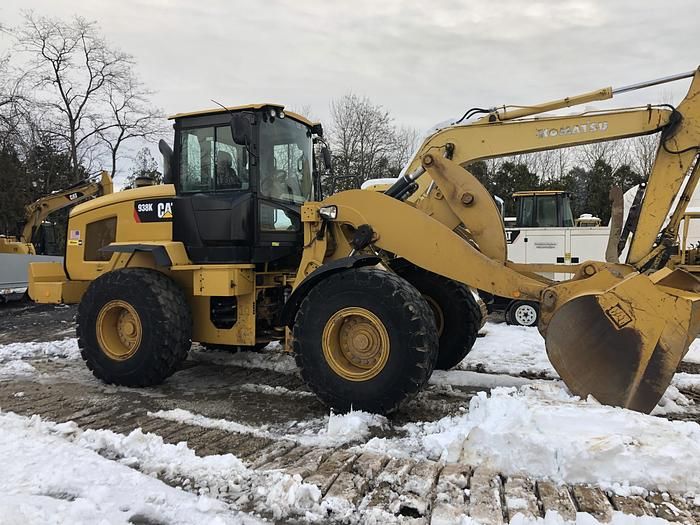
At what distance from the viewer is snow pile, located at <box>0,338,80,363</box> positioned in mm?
7316

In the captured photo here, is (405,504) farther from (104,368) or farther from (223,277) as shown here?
(104,368)

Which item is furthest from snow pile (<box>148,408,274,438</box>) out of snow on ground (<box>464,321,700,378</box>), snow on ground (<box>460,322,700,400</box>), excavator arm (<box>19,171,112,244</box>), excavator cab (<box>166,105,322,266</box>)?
excavator arm (<box>19,171,112,244</box>)

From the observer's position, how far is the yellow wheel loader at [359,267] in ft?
14.0

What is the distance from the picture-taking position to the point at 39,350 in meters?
7.62

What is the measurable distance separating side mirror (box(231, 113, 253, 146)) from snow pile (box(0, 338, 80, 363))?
4080 millimetres

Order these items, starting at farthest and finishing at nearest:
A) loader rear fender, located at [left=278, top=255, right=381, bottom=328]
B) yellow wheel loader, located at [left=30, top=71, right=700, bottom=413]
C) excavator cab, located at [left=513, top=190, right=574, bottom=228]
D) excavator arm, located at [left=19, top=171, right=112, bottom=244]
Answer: excavator arm, located at [left=19, top=171, right=112, bottom=244] → excavator cab, located at [left=513, top=190, right=574, bottom=228] → loader rear fender, located at [left=278, top=255, right=381, bottom=328] → yellow wheel loader, located at [left=30, top=71, right=700, bottom=413]

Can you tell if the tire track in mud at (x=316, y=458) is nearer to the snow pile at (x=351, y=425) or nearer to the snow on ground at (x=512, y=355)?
the snow pile at (x=351, y=425)

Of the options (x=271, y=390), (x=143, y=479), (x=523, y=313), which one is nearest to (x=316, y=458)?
(x=143, y=479)

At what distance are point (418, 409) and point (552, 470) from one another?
5.27ft

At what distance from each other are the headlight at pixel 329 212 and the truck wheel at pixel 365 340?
2.25 feet

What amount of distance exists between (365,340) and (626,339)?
199 cm

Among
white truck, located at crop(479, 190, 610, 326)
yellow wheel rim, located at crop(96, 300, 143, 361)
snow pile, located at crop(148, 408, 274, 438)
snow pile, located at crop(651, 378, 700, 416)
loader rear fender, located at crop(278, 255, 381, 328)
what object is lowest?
snow pile, located at crop(148, 408, 274, 438)

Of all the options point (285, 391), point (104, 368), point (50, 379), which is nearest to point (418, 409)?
point (285, 391)

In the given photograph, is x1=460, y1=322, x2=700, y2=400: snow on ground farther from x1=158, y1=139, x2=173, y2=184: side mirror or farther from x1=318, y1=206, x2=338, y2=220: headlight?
x1=158, y1=139, x2=173, y2=184: side mirror
